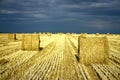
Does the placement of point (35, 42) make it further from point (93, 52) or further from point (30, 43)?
point (93, 52)

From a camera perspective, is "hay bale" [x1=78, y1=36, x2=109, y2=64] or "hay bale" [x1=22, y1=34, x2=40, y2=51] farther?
"hay bale" [x1=22, y1=34, x2=40, y2=51]

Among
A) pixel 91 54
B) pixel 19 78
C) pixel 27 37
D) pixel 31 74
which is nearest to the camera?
pixel 19 78

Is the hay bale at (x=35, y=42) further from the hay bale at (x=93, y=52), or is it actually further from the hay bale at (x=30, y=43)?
the hay bale at (x=93, y=52)

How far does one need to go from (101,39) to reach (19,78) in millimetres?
4403

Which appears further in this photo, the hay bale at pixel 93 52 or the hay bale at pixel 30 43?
the hay bale at pixel 30 43

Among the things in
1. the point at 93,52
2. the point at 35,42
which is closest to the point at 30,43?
the point at 35,42

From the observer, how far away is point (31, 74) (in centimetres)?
714

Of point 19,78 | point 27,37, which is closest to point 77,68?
point 19,78

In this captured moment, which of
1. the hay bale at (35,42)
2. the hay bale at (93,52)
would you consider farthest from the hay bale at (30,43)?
the hay bale at (93,52)

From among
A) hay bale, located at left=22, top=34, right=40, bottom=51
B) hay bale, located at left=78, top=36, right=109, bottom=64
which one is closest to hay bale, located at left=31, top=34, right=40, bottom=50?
hay bale, located at left=22, top=34, right=40, bottom=51

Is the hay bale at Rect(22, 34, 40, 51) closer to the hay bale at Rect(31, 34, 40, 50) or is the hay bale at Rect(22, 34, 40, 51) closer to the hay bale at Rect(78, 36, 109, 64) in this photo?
the hay bale at Rect(31, 34, 40, 50)

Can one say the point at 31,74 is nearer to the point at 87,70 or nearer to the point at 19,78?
the point at 19,78

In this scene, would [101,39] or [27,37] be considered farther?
[27,37]

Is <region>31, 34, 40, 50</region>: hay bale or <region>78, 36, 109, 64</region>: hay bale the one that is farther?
<region>31, 34, 40, 50</region>: hay bale
